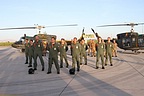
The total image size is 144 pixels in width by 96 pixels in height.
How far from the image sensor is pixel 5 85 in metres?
7.74

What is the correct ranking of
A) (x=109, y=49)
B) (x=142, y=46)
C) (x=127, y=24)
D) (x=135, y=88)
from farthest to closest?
(x=127, y=24)
(x=142, y=46)
(x=109, y=49)
(x=135, y=88)

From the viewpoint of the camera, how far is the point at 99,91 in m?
6.55

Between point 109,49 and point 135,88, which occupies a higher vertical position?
point 109,49

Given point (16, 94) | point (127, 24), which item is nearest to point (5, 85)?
point (16, 94)

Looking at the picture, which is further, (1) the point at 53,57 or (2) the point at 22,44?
(2) the point at 22,44

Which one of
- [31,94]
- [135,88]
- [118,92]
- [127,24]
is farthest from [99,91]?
[127,24]

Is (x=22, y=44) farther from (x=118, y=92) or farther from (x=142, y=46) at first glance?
(x=118, y=92)

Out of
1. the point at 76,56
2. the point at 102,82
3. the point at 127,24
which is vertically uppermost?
the point at 127,24

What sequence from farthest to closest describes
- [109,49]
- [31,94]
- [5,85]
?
[109,49]
[5,85]
[31,94]

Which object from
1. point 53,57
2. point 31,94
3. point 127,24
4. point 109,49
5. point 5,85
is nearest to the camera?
point 31,94

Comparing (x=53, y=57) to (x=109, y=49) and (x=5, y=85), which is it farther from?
(x=109, y=49)

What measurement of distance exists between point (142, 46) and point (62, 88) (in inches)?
670

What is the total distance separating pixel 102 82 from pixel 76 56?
3.08 meters

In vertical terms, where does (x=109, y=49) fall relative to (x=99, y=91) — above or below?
above
